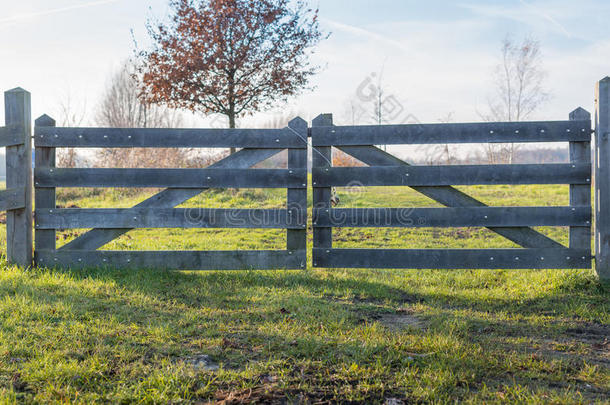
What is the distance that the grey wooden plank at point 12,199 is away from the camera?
239 inches

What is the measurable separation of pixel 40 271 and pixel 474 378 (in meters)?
5.30

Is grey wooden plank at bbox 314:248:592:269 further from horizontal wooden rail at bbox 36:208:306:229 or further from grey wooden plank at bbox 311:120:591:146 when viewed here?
grey wooden plank at bbox 311:120:591:146

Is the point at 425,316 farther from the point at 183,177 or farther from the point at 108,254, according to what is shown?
the point at 108,254

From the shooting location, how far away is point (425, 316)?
477cm

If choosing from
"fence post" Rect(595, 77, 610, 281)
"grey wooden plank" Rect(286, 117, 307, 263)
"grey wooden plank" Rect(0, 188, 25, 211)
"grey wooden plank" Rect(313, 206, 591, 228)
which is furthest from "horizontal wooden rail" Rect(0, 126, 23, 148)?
"fence post" Rect(595, 77, 610, 281)

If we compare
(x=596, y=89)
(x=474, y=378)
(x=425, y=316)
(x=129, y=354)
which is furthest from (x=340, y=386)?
(x=596, y=89)

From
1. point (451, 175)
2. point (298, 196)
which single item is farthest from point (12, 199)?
point (451, 175)

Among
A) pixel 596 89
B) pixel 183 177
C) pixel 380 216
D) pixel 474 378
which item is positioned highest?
pixel 596 89

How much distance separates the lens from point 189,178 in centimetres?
611

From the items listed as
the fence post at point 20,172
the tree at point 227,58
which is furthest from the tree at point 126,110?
the fence post at point 20,172

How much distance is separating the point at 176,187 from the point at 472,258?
148 inches

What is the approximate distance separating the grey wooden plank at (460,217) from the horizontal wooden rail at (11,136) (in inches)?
152

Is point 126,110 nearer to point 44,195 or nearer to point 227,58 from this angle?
point 227,58

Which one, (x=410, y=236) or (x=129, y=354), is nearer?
(x=129, y=354)
